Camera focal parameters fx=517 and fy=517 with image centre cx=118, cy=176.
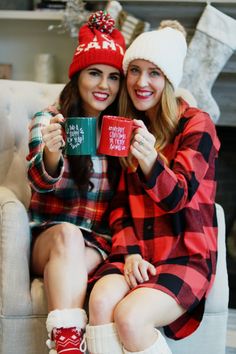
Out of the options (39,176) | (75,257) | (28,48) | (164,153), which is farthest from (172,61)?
(28,48)

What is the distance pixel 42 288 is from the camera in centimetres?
143

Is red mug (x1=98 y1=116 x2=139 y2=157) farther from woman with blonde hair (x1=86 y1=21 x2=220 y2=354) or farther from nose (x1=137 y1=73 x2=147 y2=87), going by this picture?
nose (x1=137 y1=73 x2=147 y2=87)

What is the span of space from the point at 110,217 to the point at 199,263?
13.2 inches

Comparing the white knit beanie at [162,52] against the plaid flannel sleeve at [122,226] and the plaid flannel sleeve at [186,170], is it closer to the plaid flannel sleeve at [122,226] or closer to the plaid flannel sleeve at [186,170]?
the plaid flannel sleeve at [186,170]

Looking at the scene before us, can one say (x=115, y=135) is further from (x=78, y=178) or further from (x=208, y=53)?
(x=208, y=53)

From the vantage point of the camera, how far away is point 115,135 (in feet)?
3.97

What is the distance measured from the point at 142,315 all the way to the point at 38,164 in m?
0.51

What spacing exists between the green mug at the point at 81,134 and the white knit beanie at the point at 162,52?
309 mm

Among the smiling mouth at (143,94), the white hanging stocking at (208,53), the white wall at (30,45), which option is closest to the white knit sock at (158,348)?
the smiling mouth at (143,94)

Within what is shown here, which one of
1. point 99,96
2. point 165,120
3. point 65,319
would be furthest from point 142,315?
point 99,96

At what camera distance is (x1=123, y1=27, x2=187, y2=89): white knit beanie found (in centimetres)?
146

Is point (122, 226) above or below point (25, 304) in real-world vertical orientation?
above

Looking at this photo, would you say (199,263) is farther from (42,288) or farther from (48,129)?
(48,129)

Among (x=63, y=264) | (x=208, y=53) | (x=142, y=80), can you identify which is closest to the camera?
(x=63, y=264)
